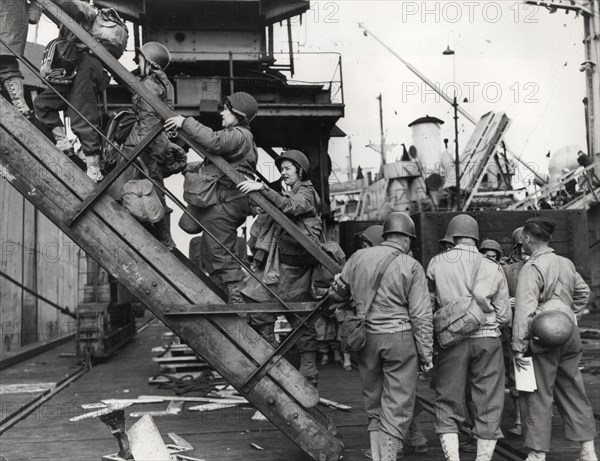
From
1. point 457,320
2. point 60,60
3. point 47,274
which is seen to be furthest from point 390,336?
point 47,274

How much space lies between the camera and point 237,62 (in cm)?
1605

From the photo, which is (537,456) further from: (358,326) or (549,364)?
(358,326)

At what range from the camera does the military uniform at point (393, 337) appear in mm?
5086

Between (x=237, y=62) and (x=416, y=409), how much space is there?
464 inches

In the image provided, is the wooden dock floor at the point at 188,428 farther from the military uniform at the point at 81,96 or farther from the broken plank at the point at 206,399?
the military uniform at the point at 81,96

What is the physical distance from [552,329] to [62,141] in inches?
182

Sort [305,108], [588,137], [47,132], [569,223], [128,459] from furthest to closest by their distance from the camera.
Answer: [588,137] < [305,108] < [569,223] < [47,132] < [128,459]

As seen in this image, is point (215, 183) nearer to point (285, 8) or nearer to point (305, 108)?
point (305, 108)

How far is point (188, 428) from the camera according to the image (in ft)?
23.4

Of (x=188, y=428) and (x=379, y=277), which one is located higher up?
(x=379, y=277)

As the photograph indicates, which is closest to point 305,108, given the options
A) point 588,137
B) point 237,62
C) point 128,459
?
point 237,62

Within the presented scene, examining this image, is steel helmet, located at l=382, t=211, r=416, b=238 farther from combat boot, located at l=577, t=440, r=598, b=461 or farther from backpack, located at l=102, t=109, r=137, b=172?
backpack, located at l=102, t=109, r=137, b=172

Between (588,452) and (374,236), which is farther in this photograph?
(374,236)

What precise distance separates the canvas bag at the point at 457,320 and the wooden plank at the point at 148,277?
1.18 metres
